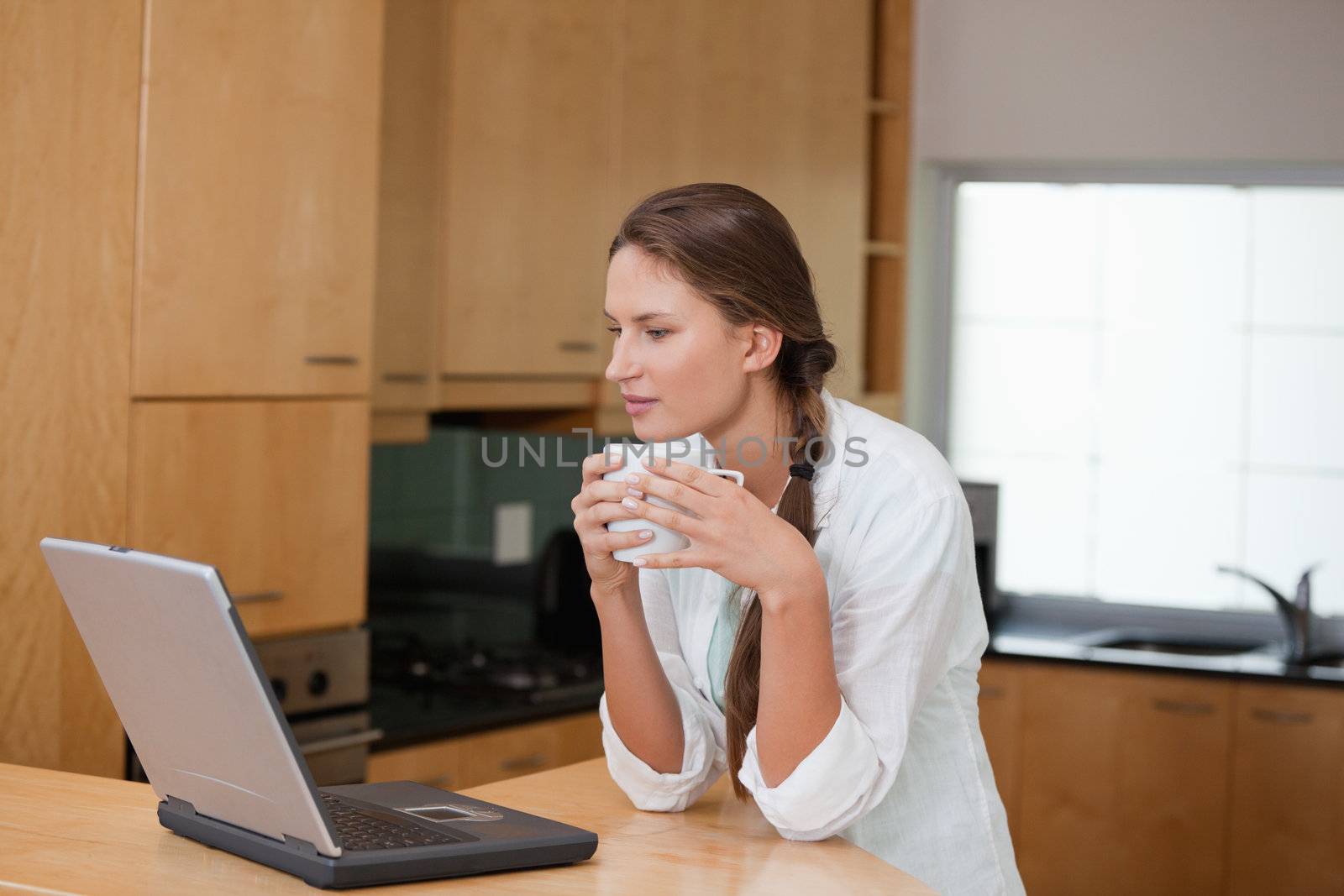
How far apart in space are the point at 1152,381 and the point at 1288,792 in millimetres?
1300

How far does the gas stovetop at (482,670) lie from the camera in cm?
319

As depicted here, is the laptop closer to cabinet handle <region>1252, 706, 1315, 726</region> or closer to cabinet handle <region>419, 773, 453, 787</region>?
cabinet handle <region>419, 773, 453, 787</region>

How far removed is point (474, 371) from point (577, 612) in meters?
0.93

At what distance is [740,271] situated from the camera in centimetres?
163

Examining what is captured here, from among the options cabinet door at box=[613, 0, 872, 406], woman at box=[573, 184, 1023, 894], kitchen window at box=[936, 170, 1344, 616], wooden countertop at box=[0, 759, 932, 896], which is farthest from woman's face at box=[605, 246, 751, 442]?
kitchen window at box=[936, 170, 1344, 616]

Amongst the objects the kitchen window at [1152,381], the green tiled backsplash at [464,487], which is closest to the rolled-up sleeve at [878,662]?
the green tiled backsplash at [464,487]

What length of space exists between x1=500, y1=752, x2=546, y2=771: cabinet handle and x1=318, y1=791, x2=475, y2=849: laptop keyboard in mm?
1633

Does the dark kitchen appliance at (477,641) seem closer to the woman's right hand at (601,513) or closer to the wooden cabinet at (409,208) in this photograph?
the wooden cabinet at (409,208)

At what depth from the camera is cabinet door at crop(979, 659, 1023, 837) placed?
153 inches

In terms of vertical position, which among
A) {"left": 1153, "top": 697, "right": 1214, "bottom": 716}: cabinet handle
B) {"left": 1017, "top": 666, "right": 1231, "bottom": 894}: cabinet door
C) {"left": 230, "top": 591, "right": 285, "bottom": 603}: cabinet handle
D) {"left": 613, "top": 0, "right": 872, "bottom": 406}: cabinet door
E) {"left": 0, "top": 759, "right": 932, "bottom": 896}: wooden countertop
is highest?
{"left": 613, "top": 0, "right": 872, "bottom": 406}: cabinet door

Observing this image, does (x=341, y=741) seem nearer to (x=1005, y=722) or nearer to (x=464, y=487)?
(x=464, y=487)

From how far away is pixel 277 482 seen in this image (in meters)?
2.62

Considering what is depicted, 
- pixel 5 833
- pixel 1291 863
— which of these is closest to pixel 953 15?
pixel 1291 863

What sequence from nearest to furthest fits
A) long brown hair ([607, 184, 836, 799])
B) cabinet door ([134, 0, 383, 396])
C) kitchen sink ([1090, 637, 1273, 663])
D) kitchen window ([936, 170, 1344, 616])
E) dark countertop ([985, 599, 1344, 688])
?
long brown hair ([607, 184, 836, 799]) < cabinet door ([134, 0, 383, 396]) < dark countertop ([985, 599, 1344, 688]) < kitchen sink ([1090, 637, 1273, 663]) < kitchen window ([936, 170, 1344, 616])
